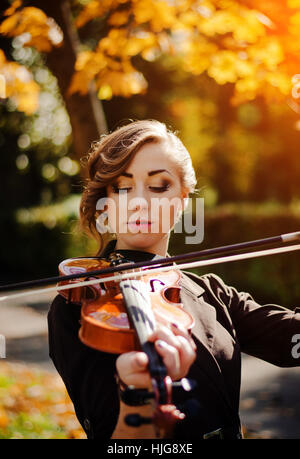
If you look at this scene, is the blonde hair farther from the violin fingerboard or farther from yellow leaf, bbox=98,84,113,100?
yellow leaf, bbox=98,84,113,100

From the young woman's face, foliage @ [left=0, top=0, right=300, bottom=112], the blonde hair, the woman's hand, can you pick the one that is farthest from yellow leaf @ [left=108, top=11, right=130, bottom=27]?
the woman's hand

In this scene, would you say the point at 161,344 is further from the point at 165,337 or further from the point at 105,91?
the point at 105,91

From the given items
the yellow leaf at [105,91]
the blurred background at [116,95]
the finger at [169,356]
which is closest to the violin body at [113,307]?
the finger at [169,356]

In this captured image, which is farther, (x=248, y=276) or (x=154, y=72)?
(x=154, y=72)

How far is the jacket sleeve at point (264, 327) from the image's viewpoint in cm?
166

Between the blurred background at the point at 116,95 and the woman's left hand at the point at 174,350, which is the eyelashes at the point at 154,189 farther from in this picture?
the woman's left hand at the point at 174,350

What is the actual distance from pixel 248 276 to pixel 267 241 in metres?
5.39

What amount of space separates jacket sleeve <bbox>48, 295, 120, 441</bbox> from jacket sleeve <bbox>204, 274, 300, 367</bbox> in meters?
0.47

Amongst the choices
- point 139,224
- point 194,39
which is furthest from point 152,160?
point 194,39

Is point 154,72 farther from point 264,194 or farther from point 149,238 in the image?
point 149,238

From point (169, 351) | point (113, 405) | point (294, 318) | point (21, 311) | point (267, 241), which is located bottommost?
point (21, 311)

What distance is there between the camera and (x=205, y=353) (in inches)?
60.4

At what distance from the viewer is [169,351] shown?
1.19 m

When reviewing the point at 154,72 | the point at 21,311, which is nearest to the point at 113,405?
the point at 21,311
